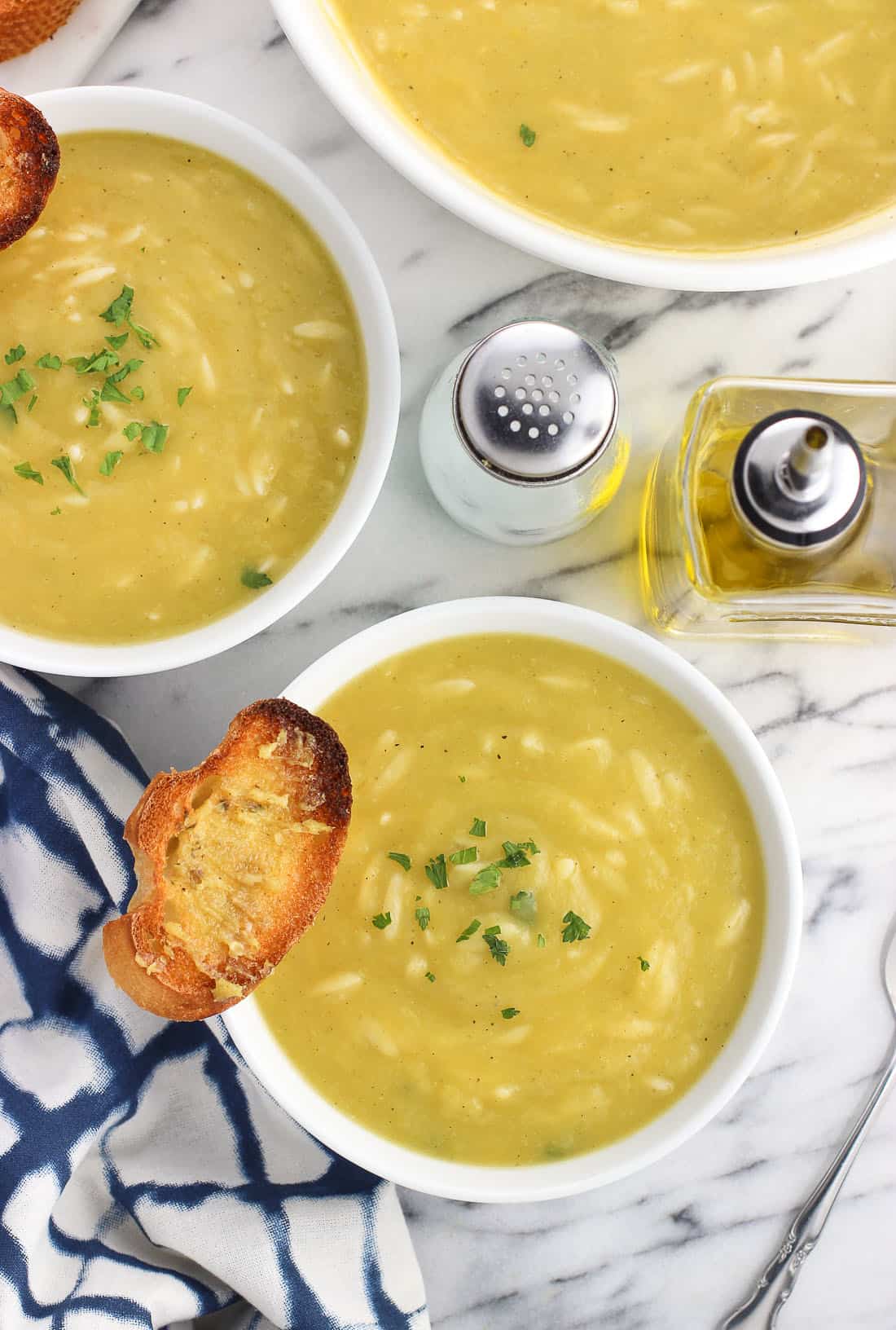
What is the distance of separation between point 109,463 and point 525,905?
1.08 metres

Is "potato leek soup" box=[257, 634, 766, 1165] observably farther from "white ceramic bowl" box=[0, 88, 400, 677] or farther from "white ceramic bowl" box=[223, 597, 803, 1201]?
"white ceramic bowl" box=[0, 88, 400, 677]

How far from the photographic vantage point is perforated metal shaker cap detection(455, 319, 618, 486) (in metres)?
2.17

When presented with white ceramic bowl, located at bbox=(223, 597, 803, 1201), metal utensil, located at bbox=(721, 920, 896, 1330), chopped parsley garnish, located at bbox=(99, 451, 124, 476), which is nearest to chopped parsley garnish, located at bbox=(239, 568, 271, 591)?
white ceramic bowl, located at bbox=(223, 597, 803, 1201)

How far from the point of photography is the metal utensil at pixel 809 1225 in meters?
2.71

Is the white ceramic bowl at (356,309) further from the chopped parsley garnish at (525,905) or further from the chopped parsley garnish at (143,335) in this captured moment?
the chopped parsley garnish at (525,905)

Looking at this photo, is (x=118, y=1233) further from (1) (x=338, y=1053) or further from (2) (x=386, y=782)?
(2) (x=386, y=782)

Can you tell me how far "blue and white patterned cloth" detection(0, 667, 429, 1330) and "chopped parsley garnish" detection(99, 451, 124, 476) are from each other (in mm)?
466

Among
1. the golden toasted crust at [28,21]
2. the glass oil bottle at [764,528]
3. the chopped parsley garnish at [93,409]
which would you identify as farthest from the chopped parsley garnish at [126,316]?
the glass oil bottle at [764,528]

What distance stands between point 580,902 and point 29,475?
1252 millimetres

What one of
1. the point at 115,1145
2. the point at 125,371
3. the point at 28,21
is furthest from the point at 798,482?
the point at 115,1145

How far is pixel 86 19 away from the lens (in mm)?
2424

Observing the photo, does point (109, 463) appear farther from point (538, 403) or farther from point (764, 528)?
point (764, 528)

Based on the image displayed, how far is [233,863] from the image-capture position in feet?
6.97

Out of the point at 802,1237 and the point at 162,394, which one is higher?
the point at 162,394
